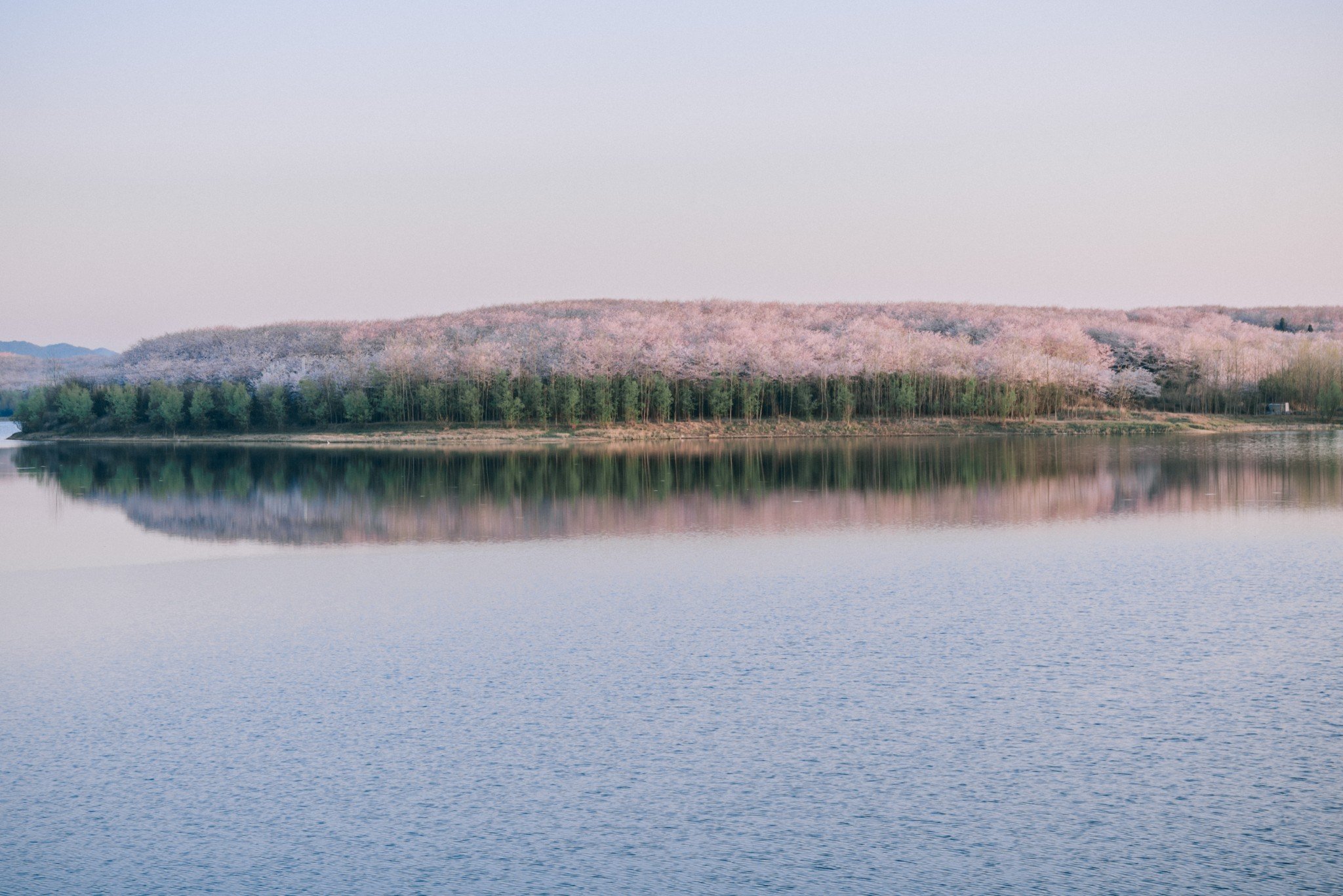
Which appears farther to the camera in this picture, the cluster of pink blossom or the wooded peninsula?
the cluster of pink blossom

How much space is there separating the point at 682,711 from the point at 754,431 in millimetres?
71946

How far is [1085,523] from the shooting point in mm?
23844

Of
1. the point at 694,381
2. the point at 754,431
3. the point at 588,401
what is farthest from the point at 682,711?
the point at 694,381

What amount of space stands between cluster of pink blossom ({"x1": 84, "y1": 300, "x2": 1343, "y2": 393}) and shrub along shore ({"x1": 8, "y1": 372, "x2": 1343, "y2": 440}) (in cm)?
179

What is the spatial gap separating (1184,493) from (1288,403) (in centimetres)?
8181

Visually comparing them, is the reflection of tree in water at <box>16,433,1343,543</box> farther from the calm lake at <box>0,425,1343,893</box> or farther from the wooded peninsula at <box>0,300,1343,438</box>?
the wooded peninsula at <box>0,300,1343,438</box>

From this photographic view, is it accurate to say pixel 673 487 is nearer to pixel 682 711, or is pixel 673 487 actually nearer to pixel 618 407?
pixel 682 711

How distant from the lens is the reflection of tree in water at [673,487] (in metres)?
25.7

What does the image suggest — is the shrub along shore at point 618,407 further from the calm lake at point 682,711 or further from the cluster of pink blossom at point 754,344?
the calm lake at point 682,711

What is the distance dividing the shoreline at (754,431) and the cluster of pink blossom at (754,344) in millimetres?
7974

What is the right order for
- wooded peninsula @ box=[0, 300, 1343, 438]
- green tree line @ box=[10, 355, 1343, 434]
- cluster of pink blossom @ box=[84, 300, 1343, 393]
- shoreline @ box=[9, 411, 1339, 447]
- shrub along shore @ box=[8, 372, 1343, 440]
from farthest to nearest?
cluster of pink blossom @ box=[84, 300, 1343, 393] → wooded peninsula @ box=[0, 300, 1343, 438] → green tree line @ box=[10, 355, 1343, 434] → shrub along shore @ box=[8, 372, 1343, 440] → shoreline @ box=[9, 411, 1339, 447]

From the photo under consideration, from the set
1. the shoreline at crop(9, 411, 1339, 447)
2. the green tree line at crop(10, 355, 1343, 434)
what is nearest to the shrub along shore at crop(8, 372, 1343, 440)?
the green tree line at crop(10, 355, 1343, 434)

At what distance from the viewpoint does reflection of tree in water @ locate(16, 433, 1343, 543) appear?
25.7 meters

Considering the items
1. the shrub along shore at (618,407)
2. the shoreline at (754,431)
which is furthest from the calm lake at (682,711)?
the shrub along shore at (618,407)
